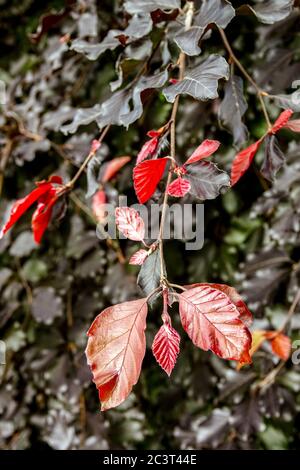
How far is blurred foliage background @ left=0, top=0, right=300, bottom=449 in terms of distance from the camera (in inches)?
40.2

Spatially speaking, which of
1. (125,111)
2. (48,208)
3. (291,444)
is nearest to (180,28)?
(125,111)

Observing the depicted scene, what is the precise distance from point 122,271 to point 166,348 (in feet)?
1.97

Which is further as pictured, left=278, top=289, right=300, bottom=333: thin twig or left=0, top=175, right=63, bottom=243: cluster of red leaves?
left=278, top=289, right=300, bottom=333: thin twig

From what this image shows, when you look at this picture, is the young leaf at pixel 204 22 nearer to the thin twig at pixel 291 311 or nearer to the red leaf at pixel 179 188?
the red leaf at pixel 179 188

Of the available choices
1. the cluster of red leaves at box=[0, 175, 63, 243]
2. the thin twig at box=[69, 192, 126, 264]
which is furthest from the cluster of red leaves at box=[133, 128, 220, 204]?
the thin twig at box=[69, 192, 126, 264]

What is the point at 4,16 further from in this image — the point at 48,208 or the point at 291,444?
the point at 291,444

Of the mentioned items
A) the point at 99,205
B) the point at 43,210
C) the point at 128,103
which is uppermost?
the point at 128,103

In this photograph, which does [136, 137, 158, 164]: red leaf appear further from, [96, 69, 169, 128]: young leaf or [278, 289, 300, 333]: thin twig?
[278, 289, 300, 333]: thin twig

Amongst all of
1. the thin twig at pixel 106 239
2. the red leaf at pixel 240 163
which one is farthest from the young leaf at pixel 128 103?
the thin twig at pixel 106 239

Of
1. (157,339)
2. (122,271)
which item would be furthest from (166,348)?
(122,271)

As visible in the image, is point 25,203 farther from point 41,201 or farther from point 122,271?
point 122,271

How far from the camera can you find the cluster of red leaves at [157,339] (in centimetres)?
52

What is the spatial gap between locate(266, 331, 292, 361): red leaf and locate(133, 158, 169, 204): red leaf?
477 millimetres

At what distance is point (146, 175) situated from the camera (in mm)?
600
